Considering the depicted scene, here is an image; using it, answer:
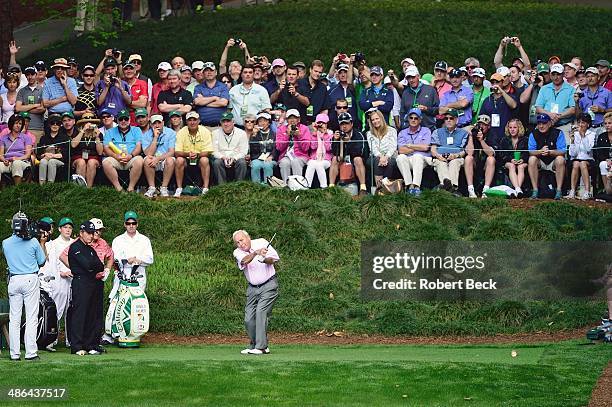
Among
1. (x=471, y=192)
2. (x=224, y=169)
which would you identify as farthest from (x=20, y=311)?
(x=471, y=192)

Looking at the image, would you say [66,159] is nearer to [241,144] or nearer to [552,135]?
[241,144]

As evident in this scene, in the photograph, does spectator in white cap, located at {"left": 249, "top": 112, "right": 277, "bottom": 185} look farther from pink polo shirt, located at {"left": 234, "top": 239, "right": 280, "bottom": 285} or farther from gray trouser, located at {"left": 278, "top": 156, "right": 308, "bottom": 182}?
pink polo shirt, located at {"left": 234, "top": 239, "right": 280, "bottom": 285}

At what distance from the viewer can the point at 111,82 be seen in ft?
92.5

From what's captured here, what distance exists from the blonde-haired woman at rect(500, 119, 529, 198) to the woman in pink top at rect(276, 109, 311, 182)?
3353 millimetres

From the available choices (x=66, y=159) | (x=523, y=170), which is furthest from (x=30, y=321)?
(x=523, y=170)

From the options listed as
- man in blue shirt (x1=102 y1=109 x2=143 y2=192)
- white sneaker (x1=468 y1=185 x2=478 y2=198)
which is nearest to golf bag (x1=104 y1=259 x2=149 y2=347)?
man in blue shirt (x1=102 y1=109 x2=143 y2=192)

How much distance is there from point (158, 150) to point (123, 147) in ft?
1.98

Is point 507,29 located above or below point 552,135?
above

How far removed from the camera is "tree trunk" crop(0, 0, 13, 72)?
33500 mm

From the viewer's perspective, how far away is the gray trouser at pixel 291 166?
27.1 metres

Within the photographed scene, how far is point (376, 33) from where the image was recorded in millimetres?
37594

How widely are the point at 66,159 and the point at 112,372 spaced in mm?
8687

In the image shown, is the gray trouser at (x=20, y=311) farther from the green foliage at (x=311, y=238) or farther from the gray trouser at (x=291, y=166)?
the gray trouser at (x=291, y=166)

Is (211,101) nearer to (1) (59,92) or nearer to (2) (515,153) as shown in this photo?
(1) (59,92)
